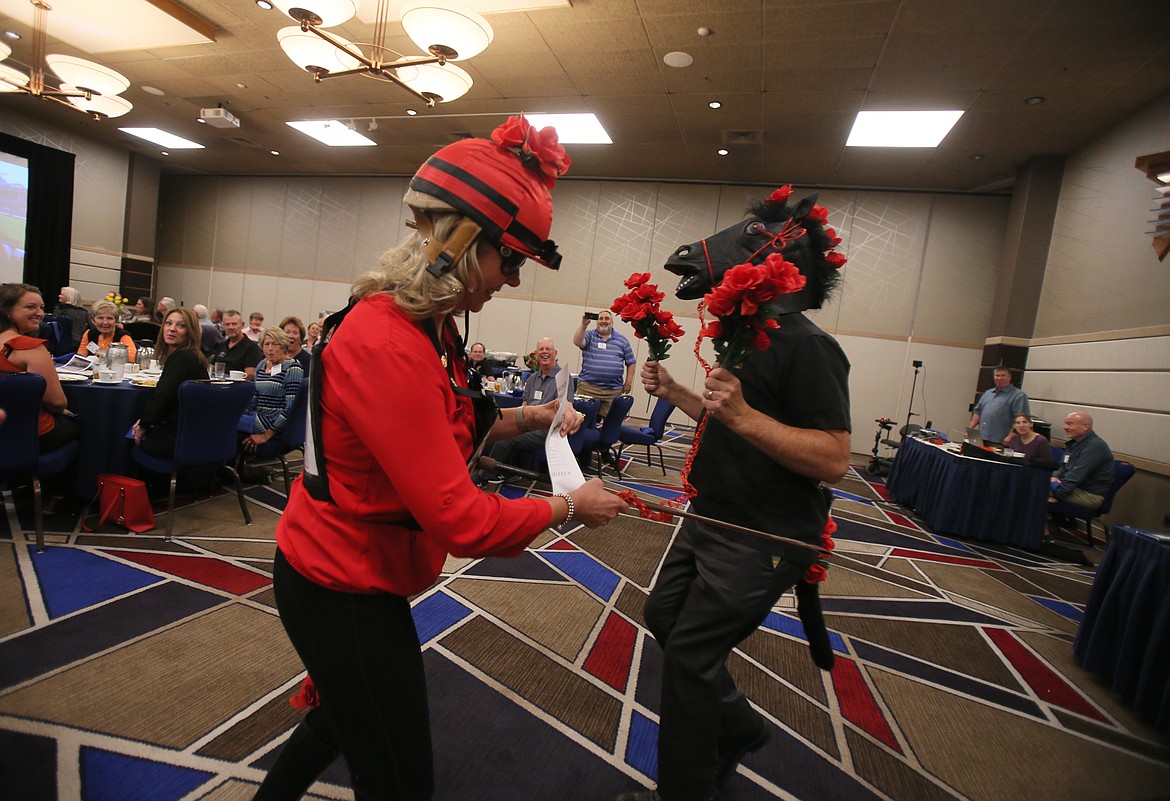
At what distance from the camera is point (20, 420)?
118 inches

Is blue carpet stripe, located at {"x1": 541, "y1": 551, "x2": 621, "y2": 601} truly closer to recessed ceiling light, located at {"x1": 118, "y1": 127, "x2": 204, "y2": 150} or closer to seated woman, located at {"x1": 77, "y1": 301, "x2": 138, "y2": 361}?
seated woman, located at {"x1": 77, "y1": 301, "x2": 138, "y2": 361}

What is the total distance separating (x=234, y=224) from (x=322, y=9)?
11.3m

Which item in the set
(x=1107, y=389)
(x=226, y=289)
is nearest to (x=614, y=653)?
(x=1107, y=389)

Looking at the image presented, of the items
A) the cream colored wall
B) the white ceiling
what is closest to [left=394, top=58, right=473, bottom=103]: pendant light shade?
the white ceiling

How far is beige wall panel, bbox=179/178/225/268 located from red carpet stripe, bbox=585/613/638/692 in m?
15.1

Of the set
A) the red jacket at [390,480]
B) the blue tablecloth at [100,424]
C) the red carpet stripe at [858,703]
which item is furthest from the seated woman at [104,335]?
the red carpet stripe at [858,703]

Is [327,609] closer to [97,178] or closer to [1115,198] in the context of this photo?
[1115,198]

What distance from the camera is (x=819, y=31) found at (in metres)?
5.41

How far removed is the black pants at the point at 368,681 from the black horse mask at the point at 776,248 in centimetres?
105

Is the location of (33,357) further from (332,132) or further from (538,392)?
(332,132)

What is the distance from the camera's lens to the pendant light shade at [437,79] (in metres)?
5.71

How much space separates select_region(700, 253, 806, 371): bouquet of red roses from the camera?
1.21m

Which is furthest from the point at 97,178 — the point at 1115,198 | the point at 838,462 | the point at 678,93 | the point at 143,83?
the point at 1115,198

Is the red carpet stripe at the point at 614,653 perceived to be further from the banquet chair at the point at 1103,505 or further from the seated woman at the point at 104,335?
the seated woman at the point at 104,335
